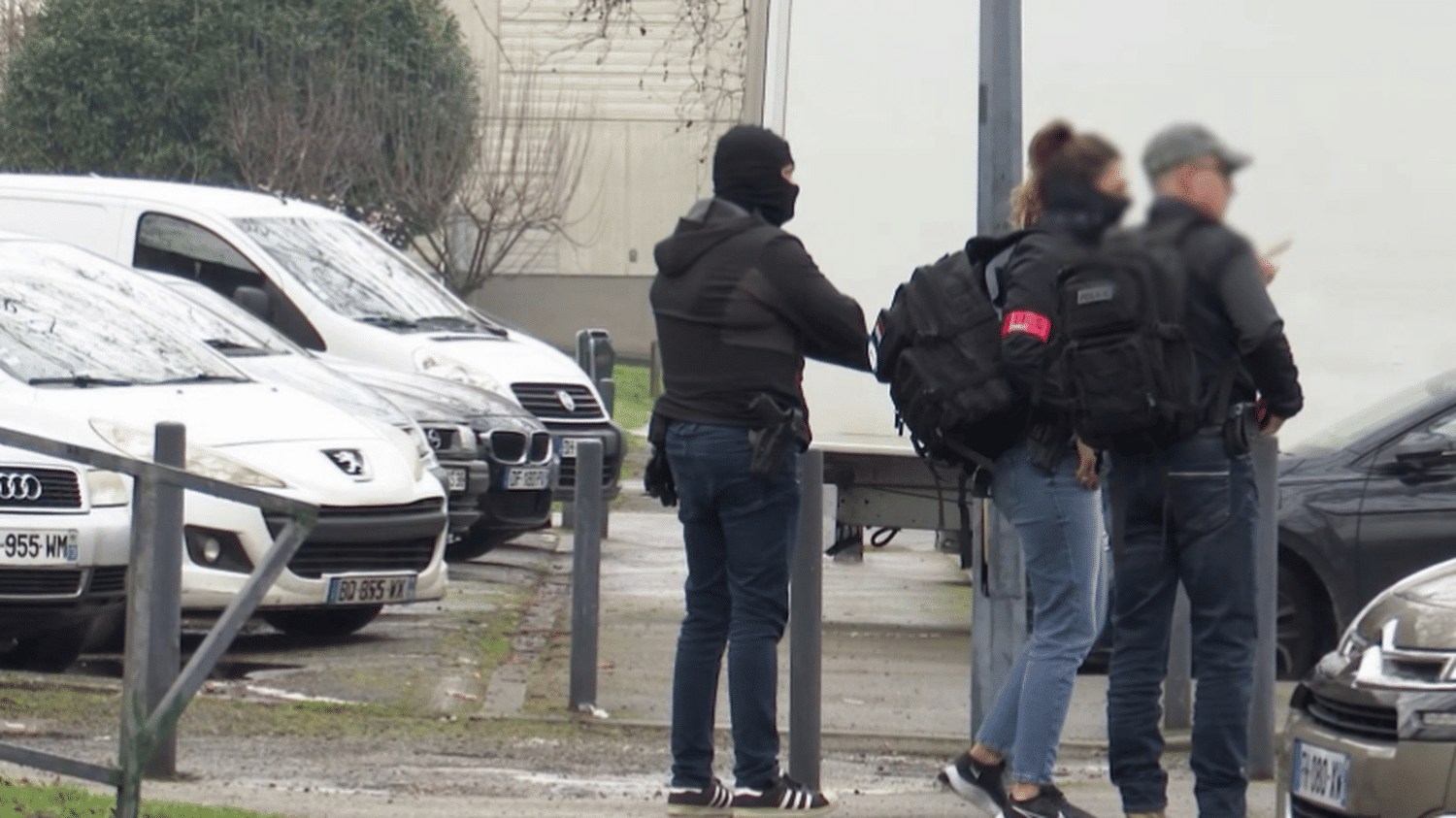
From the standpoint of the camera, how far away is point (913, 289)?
18.0 feet

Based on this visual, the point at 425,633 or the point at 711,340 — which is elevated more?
the point at 711,340

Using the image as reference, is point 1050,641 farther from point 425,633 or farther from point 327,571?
point 425,633

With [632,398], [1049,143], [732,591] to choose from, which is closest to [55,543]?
[732,591]

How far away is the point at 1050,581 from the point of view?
18.2 feet

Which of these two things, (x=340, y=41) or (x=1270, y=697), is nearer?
(x=1270, y=697)

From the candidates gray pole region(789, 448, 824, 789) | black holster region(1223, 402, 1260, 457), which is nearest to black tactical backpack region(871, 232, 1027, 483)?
black holster region(1223, 402, 1260, 457)

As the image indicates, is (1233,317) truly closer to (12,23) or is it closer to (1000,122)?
(1000,122)

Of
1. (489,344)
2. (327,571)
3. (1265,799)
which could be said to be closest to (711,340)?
(1265,799)

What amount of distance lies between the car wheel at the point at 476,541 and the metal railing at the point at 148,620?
23.2ft

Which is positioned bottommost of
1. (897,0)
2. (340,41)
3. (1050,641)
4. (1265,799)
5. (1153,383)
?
(1265,799)

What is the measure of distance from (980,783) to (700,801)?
702 millimetres

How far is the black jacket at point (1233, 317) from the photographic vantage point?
2.86 metres

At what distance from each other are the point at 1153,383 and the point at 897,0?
15.5 ft

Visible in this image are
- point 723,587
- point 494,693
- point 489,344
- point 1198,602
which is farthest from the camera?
point 489,344
